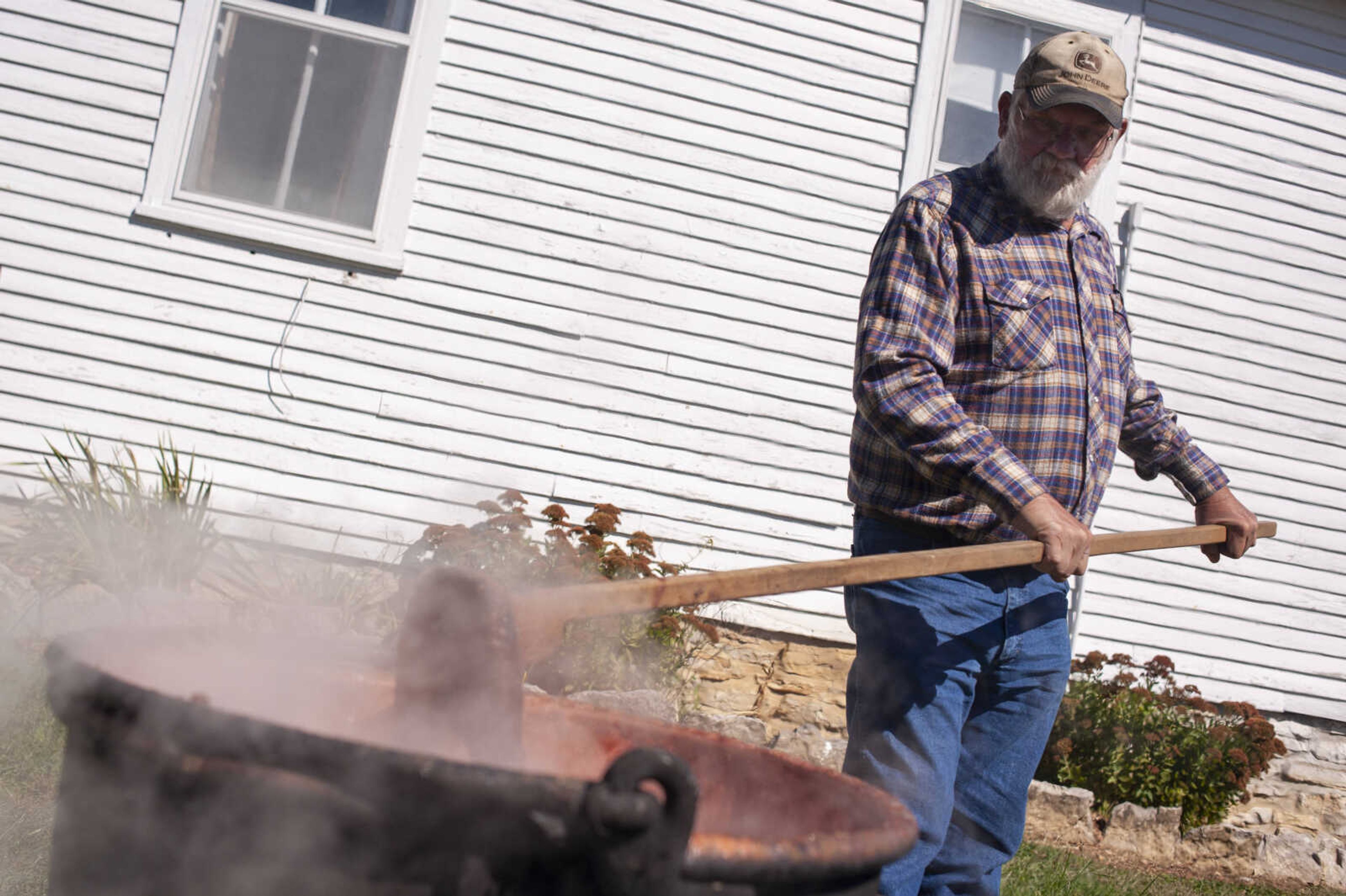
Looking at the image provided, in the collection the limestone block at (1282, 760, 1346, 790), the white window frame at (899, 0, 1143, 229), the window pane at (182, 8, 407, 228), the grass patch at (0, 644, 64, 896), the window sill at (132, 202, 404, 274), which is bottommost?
the grass patch at (0, 644, 64, 896)

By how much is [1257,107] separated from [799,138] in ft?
9.05

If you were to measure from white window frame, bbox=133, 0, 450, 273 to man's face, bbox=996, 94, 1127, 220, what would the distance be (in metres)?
3.31

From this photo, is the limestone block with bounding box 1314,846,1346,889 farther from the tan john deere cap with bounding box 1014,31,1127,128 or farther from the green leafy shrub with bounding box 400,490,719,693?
the tan john deere cap with bounding box 1014,31,1127,128

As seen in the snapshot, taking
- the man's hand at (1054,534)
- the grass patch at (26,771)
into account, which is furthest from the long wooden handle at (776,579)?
the grass patch at (26,771)

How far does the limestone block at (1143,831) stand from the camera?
4.55m

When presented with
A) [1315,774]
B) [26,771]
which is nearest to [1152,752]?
[1315,774]

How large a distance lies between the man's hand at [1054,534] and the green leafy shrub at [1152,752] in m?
3.07

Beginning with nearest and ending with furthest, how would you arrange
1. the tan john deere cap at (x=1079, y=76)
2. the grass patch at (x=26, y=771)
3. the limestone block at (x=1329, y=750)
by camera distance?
the tan john deere cap at (x=1079, y=76) → the grass patch at (x=26, y=771) → the limestone block at (x=1329, y=750)

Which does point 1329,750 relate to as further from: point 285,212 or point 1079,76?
point 285,212

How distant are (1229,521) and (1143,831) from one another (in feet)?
8.10

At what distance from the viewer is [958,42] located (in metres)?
5.68

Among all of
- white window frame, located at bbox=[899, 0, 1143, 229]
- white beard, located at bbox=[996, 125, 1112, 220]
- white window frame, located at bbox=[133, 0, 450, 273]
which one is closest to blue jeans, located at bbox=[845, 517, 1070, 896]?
white beard, located at bbox=[996, 125, 1112, 220]

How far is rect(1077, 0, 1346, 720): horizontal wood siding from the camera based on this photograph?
223 inches

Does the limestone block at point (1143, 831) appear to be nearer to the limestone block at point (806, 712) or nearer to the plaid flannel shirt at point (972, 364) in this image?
the limestone block at point (806, 712)
